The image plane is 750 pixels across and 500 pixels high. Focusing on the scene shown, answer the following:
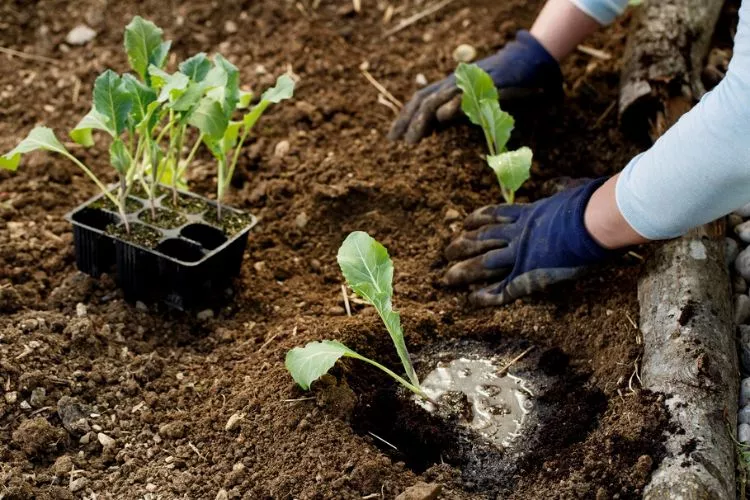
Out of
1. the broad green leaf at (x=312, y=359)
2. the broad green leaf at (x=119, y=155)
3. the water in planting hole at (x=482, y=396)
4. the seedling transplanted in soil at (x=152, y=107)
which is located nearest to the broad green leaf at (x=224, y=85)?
the seedling transplanted in soil at (x=152, y=107)

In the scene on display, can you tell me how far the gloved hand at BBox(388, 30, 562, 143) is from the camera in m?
2.78

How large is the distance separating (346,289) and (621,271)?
2.35 ft

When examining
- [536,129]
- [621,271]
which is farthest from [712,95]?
[536,129]

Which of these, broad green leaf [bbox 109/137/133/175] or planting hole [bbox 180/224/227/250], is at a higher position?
broad green leaf [bbox 109/137/133/175]

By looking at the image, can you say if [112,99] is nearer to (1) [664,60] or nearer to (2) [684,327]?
(2) [684,327]

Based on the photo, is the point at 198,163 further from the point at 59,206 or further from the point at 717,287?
the point at 717,287

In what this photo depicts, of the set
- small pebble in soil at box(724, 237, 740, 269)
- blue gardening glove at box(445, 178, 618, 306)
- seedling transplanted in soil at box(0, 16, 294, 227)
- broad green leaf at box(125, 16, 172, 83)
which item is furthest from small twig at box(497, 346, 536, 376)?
broad green leaf at box(125, 16, 172, 83)

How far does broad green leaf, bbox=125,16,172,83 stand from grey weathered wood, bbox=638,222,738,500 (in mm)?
1338

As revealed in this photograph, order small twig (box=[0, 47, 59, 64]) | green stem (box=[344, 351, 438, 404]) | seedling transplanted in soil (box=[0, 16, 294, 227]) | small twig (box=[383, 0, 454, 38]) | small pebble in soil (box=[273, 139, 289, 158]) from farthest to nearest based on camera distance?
small twig (box=[383, 0, 454, 38]), small twig (box=[0, 47, 59, 64]), small pebble in soil (box=[273, 139, 289, 158]), seedling transplanted in soil (box=[0, 16, 294, 227]), green stem (box=[344, 351, 438, 404])

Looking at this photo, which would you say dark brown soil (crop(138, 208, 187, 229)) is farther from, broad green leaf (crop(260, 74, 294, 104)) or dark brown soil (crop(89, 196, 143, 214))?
broad green leaf (crop(260, 74, 294, 104))

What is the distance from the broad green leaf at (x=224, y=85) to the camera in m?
2.21

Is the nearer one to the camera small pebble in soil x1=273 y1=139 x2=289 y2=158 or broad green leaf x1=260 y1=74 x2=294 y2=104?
broad green leaf x1=260 y1=74 x2=294 y2=104

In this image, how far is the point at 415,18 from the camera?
343 cm

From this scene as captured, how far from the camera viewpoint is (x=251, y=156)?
285 cm
